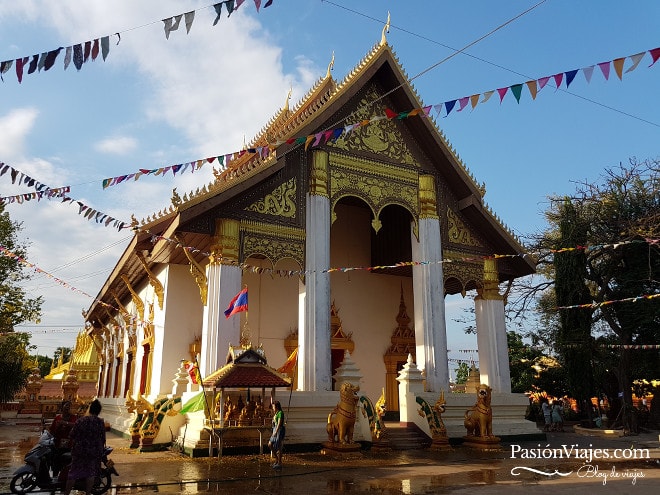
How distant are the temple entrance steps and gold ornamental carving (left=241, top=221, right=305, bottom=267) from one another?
12.1 ft

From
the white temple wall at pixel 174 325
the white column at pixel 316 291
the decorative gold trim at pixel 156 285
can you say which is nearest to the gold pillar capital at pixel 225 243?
the white column at pixel 316 291

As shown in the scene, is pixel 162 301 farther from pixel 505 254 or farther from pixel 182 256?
pixel 505 254

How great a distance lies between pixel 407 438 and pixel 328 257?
12.5 ft

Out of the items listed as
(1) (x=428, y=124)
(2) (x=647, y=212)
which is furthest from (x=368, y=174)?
(2) (x=647, y=212)

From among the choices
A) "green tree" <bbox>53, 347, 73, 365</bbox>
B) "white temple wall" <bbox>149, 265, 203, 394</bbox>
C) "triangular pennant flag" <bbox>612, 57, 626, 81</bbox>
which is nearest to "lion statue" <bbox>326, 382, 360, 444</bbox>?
"white temple wall" <bbox>149, 265, 203, 394</bbox>

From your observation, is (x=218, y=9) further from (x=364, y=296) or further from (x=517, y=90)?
(x=364, y=296)

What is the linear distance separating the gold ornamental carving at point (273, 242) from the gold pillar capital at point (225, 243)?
0.66ft

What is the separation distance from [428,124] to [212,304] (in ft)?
21.2

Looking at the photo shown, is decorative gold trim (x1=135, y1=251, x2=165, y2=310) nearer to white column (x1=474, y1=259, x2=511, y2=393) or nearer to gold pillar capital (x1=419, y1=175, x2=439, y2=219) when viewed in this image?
gold pillar capital (x1=419, y1=175, x2=439, y2=219)

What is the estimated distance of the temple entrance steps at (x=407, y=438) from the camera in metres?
10.3

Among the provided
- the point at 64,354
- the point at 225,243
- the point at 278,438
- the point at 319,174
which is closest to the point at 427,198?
the point at 319,174

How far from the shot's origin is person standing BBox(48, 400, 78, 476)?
239 inches

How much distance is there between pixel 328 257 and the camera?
1120 centimetres

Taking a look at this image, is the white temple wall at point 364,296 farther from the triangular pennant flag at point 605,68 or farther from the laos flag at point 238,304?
the triangular pennant flag at point 605,68
